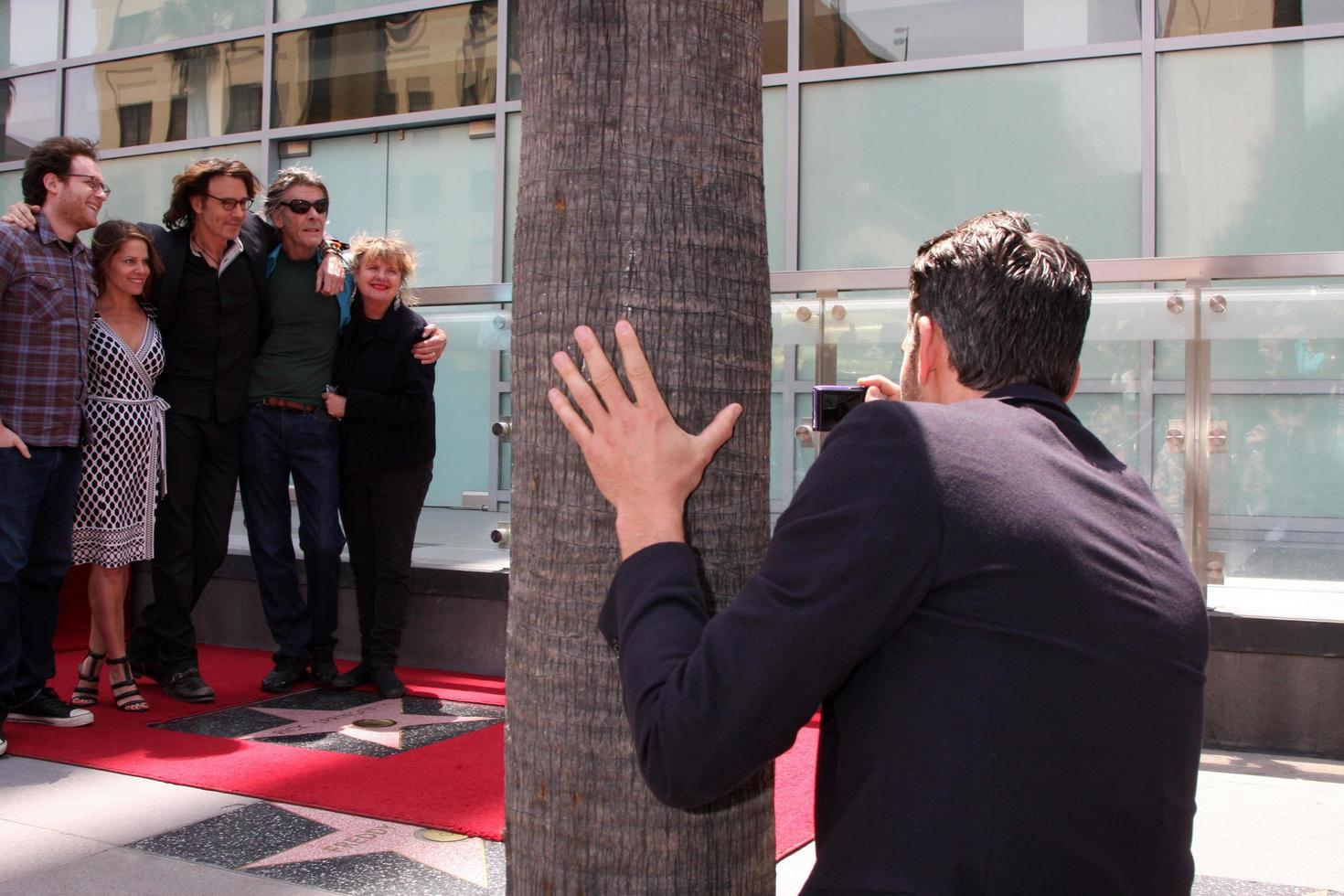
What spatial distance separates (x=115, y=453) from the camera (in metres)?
4.69

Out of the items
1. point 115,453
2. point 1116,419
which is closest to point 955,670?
point 1116,419

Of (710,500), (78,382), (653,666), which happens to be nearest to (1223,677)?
(710,500)

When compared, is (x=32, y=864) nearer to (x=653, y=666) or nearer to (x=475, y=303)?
(x=653, y=666)

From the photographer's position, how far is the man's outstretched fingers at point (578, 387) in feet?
4.91

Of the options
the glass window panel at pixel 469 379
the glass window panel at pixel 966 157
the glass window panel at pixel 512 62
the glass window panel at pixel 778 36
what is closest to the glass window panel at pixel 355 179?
the glass window panel at pixel 512 62

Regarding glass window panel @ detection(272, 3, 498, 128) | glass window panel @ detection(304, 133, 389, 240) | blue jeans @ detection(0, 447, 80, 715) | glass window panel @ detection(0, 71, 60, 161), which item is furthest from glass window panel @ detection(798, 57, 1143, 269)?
glass window panel @ detection(0, 71, 60, 161)

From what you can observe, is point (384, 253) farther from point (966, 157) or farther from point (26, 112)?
point (26, 112)

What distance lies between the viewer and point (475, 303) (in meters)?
5.85

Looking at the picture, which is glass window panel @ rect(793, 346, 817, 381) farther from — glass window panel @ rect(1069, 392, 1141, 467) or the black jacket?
the black jacket

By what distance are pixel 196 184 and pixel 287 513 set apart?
138 centimetres

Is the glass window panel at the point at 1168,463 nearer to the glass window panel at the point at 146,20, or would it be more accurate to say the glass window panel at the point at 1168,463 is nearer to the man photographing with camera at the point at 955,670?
the man photographing with camera at the point at 955,670

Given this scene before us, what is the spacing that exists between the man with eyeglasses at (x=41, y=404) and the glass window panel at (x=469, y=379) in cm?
156

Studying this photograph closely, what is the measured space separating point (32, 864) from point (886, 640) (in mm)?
2765

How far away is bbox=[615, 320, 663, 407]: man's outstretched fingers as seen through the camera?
150cm
